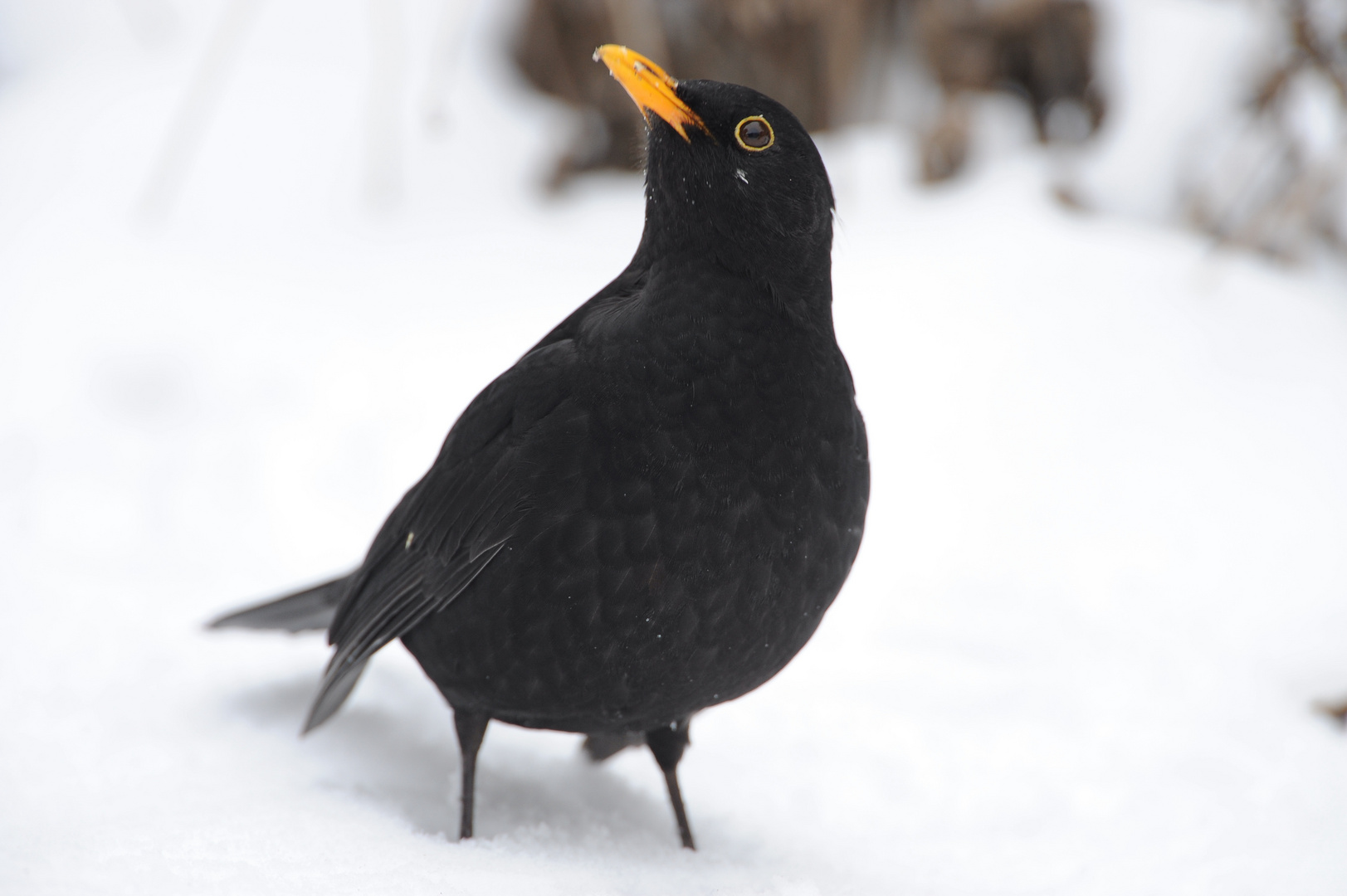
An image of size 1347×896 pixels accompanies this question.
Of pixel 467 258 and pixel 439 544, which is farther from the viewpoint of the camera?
pixel 467 258

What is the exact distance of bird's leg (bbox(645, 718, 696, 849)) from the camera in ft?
8.00

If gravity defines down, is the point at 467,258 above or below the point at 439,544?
above

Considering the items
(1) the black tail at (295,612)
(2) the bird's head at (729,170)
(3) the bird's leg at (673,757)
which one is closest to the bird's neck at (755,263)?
(2) the bird's head at (729,170)

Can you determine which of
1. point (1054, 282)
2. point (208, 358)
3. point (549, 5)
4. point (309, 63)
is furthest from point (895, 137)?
point (208, 358)

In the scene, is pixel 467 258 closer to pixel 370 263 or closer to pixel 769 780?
pixel 370 263

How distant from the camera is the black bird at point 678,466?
201 centimetres

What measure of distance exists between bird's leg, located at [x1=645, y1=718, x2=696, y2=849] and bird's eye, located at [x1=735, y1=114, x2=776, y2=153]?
1.19 m

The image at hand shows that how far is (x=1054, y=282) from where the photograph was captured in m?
4.68

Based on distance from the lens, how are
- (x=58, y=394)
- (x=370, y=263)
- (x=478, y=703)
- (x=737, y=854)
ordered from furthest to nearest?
(x=370, y=263) → (x=58, y=394) → (x=737, y=854) → (x=478, y=703)

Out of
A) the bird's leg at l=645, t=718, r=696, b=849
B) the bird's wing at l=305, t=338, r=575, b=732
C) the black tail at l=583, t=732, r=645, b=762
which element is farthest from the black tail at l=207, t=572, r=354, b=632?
the bird's leg at l=645, t=718, r=696, b=849

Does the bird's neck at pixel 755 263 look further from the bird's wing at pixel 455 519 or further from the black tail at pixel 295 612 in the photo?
the black tail at pixel 295 612

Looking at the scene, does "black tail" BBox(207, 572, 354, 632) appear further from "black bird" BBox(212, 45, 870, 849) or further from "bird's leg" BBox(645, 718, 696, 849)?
"bird's leg" BBox(645, 718, 696, 849)

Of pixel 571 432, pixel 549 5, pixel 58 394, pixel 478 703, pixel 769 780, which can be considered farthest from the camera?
pixel 549 5

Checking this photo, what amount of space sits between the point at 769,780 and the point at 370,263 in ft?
10.2
